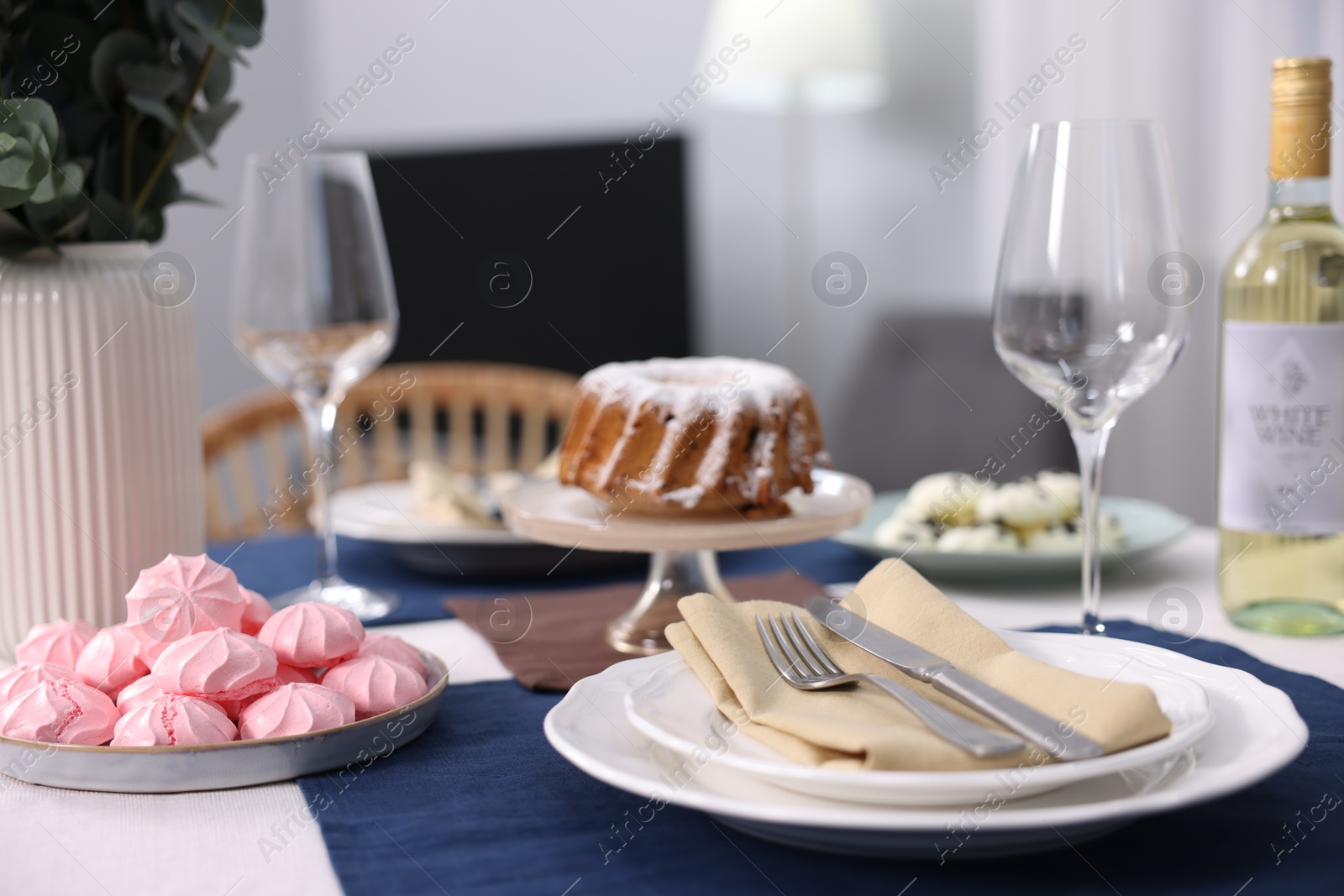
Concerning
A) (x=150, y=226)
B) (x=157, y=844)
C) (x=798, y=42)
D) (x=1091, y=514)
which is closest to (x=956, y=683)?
(x=1091, y=514)

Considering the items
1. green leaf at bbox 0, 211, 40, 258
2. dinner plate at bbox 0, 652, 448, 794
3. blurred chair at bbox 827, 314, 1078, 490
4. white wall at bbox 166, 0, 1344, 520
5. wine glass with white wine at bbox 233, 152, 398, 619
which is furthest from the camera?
white wall at bbox 166, 0, 1344, 520

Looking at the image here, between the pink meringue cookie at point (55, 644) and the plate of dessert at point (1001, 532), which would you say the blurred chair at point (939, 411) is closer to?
the plate of dessert at point (1001, 532)

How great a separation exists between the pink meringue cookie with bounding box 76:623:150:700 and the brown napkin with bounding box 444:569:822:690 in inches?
9.8

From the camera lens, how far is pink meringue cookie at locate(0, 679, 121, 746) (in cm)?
63

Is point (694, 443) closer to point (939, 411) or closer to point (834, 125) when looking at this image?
point (939, 411)

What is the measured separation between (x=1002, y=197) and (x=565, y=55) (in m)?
1.52

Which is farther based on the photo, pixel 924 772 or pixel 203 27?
pixel 203 27

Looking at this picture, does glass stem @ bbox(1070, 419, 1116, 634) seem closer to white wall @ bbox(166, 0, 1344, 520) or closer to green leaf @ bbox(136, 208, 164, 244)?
green leaf @ bbox(136, 208, 164, 244)

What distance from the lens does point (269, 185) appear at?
107cm

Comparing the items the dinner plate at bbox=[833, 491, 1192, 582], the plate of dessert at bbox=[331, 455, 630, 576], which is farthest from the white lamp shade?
the dinner plate at bbox=[833, 491, 1192, 582]

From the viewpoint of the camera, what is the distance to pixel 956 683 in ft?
1.86

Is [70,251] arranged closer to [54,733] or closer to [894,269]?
[54,733]

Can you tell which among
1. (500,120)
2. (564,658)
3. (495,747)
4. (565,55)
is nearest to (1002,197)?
(565,55)

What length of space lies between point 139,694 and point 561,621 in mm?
385
